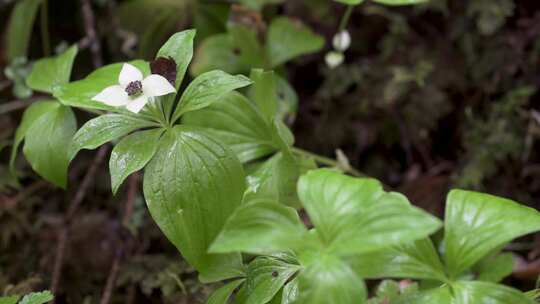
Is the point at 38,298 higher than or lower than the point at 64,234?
higher

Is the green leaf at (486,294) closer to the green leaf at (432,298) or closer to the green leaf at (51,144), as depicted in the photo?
the green leaf at (432,298)

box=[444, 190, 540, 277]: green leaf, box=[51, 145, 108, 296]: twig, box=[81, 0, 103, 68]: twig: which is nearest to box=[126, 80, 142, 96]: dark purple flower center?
box=[444, 190, 540, 277]: green leaf

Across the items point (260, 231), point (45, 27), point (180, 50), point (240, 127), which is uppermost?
point (180, 50)

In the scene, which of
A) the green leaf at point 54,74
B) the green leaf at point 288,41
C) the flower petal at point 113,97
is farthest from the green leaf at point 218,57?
the flower petal at point 113,97

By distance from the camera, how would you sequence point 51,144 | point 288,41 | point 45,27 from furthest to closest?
1. point 45,27
2. point 288,41
3. point 51,144

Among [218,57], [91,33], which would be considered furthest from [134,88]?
[91,33]

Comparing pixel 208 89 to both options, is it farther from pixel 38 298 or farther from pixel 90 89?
pixel 38 298
